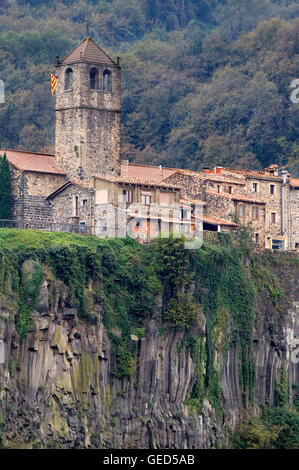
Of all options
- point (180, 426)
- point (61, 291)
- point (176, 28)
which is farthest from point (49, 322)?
point (176, 28)

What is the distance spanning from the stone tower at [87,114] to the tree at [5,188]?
4.25m

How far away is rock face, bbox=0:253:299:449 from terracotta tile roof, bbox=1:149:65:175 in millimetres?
12587

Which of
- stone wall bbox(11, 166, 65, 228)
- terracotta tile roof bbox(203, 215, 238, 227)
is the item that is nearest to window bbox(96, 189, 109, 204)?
stone wall bbox(11, 166, 65, 228)

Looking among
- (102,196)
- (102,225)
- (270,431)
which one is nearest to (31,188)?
(102,196)

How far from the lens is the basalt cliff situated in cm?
8600

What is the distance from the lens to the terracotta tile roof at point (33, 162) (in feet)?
331

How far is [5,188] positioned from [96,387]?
15.7 m

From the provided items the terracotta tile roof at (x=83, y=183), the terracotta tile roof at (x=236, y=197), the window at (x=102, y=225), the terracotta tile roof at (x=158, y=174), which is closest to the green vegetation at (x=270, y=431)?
the terracotta tile roof at (x=236, y=197)

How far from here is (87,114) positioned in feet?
336

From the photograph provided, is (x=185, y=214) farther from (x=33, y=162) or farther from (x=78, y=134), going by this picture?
(x=33, y=162)

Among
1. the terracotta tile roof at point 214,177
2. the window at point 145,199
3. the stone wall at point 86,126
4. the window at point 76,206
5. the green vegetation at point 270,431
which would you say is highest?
the stone wall at point 86,126

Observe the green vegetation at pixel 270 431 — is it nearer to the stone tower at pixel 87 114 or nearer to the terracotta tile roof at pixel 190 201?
the terracotta tile roof at pixel 190 201

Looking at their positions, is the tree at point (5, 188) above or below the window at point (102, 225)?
above

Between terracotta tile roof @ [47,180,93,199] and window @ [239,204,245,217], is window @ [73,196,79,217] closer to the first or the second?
terracotta tile roof @ [47,180,93,199]
